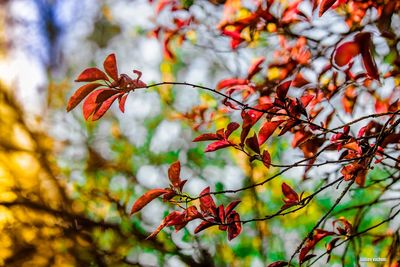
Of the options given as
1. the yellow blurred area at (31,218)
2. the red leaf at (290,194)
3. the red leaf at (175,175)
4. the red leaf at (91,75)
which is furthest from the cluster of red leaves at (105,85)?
the yellow blurred area at (31,218)

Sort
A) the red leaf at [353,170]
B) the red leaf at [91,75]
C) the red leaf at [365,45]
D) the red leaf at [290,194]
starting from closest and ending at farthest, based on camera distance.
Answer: the red leaf at [365,45] < the red leaf at [91,75] < the red leaf at [353,170] < the red leaf at [290,194]

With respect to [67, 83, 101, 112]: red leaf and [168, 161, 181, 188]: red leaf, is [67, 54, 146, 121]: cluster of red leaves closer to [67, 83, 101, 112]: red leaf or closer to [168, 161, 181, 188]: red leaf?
[67, 83, 101, 112]: red leaf

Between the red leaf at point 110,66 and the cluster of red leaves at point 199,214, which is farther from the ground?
the red leaf at point 110,66

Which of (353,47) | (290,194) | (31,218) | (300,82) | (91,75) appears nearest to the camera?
(353,47)

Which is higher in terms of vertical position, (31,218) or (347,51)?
(31,218)

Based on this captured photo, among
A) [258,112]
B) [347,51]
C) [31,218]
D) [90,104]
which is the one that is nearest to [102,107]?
[90,104]

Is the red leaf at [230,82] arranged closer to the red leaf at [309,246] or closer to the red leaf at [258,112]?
the red leaf at [258,112]

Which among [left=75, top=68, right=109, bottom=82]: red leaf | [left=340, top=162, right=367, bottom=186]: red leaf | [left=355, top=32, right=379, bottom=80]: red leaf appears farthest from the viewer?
[left=340, top=162, right=367, bottom=186]: red leaf

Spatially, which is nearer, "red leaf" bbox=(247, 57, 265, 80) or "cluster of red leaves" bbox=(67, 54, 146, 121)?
"cluster of red leaves" bbox=(67, 54, 146, 121)

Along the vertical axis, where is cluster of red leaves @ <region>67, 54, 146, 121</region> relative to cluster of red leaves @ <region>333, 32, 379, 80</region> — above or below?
above

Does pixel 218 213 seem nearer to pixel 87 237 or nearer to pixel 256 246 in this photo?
pixel 87 237

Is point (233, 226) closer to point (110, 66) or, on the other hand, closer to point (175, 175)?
point (175, 175)

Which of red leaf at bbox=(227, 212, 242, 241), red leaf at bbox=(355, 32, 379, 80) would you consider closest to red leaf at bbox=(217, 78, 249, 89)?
red leaf at bbox=(227, 212, 242, 241)

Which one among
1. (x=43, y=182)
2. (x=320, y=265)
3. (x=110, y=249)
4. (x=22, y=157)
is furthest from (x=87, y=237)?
(x=320, y=265)
